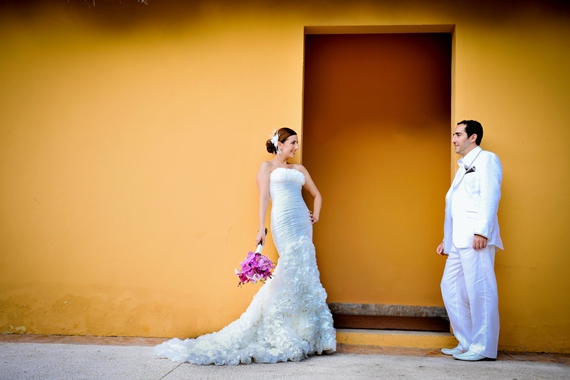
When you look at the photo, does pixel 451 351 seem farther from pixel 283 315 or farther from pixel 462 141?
pixel 462 141

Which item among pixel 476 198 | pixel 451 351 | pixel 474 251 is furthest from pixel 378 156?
pixel 451 351

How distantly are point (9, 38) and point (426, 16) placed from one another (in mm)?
4323

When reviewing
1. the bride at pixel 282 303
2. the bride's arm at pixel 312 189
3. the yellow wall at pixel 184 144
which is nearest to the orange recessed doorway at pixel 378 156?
the yellow wall at pixel 184 144

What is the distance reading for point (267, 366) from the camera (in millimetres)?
4242

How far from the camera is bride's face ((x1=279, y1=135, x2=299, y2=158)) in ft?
16.2

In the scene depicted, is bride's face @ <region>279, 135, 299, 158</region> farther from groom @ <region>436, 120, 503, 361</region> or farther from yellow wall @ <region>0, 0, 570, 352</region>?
groom @ <region>436, 120, 503, 361</region>

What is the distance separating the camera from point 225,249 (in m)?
5.23

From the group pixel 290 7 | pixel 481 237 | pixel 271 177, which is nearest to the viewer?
pixel 481 237

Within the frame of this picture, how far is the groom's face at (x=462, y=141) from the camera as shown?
4.74 m

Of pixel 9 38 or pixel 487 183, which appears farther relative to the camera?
pixel 9 38

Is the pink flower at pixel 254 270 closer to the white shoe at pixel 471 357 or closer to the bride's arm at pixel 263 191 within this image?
the bride's arm at pixel 263 191

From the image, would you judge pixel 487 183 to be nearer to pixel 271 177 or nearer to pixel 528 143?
pixel 528 143

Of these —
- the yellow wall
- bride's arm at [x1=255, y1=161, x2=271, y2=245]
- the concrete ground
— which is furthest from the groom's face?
the concrete ground

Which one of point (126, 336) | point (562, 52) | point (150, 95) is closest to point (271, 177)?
point (150, 95)
